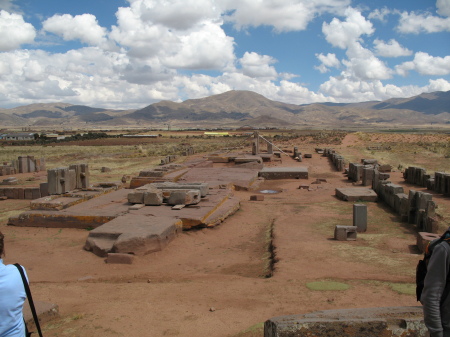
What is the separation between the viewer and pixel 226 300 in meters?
6.32

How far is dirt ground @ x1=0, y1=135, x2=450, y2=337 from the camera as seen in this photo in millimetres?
5633

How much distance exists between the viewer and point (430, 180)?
54.0ft

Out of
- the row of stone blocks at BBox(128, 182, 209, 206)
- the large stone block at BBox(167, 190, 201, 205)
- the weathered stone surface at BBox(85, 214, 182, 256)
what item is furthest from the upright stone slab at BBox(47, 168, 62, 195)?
the weathered stone surface at BBox(85, 214, 182, 256)

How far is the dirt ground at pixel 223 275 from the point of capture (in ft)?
18.5

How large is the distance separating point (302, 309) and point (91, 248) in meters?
5.75

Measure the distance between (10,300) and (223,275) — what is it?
5.09 metres

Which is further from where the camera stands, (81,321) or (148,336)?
(81,321)

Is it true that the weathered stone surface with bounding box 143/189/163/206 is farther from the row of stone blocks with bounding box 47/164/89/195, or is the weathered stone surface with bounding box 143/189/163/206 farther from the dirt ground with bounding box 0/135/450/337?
the row of stone blocks with bounding box 47/164/89/195

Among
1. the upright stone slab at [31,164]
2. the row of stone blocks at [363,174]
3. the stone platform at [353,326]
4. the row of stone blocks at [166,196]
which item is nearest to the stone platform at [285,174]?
the row of stone blocks at [363,174]

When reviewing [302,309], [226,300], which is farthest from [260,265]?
[302,309]

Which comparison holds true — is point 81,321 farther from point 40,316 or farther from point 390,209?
point 390,209

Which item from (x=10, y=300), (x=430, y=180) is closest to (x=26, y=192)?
(x=10, y=300)

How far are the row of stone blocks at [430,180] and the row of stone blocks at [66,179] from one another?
44.2 feet

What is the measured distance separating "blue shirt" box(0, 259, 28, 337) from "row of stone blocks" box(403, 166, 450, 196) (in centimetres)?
1522
